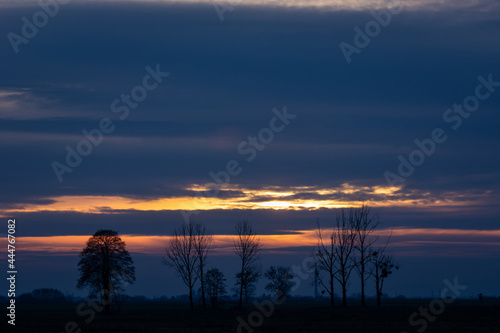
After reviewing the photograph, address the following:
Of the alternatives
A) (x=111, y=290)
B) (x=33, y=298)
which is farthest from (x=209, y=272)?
(x=33, y=298)

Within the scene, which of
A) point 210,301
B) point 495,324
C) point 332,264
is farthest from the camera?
point 210,301

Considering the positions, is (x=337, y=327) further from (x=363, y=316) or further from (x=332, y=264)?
(x=332, y=264)

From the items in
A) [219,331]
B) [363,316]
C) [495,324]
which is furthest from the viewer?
[363,316]

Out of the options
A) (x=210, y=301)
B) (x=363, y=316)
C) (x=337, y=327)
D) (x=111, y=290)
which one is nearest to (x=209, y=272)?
(x=210, y=301)

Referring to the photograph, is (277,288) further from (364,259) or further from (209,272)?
(364,259)

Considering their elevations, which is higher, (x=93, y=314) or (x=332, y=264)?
(x=332, y=264)

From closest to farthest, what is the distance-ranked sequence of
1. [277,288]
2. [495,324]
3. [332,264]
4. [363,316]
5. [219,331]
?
[219,331], [495,324], [363,316], [332,264], [277,288]

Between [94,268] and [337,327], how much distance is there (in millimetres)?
46157

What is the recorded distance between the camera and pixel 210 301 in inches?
3659

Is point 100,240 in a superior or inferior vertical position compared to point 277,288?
superior

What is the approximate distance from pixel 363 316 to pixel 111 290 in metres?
37.9

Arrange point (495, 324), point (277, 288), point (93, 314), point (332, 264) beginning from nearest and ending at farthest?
point (495, 324), point (93, 314), point (332, 264), point (277, 288)

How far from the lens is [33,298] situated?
7500 inches

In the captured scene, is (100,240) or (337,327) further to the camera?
(100,240)
